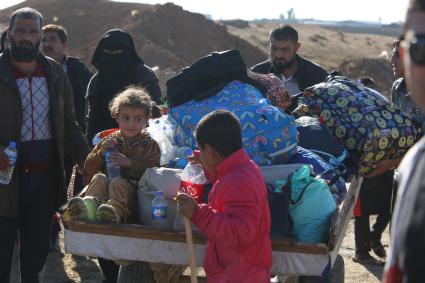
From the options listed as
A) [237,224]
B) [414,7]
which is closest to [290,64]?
[237,224]

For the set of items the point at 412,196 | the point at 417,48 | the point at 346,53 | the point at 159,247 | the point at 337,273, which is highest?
the point at 417,48

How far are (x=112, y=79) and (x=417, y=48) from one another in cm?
470

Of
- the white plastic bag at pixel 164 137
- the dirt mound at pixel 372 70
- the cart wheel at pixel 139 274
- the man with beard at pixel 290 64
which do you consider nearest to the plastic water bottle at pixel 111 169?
the white plastic bag at pixel 164 137

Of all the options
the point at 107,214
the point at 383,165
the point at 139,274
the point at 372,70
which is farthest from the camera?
the point at 372,70

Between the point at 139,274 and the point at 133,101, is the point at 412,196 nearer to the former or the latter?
the point at 139,274

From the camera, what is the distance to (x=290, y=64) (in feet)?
25.3

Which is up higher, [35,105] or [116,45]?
[116,45]

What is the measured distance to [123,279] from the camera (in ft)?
16.3

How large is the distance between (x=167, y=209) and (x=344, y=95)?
6.82 ft

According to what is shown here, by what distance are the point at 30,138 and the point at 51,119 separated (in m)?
0.20

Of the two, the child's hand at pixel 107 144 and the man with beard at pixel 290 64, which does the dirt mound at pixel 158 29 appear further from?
the child's hand at pixel 107 144

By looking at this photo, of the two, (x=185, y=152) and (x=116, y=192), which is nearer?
(x=116, y=192)

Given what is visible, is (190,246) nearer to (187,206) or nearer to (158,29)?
(187,206)

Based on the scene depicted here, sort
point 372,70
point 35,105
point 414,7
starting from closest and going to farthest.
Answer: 1. point 414,7
2. point 35,105
3. point 372,70
